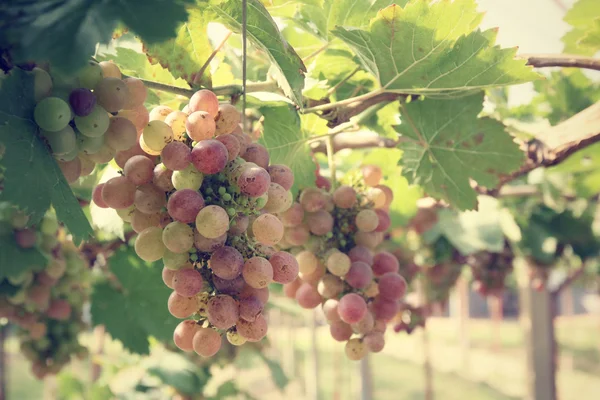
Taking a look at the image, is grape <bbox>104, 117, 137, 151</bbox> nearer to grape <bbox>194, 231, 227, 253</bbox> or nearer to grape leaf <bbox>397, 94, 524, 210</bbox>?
grape <bbox>194, 231, 227, 253</bbox>

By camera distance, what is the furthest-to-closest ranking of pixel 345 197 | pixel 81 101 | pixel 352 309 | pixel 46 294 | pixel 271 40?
pixel 46 294 → pixel 345 197 → pixel 352 309 → pixel 271 40 → pixel 81 101

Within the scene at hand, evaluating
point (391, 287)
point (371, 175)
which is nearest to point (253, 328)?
point (391, 287)

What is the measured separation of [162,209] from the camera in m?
0.61

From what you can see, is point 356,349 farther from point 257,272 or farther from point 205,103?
point 205,103

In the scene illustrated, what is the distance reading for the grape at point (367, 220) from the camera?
2.89 feet

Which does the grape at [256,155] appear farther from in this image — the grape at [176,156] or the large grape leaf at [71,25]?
the large grape leaf at [71,25]

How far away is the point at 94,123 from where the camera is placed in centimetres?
56

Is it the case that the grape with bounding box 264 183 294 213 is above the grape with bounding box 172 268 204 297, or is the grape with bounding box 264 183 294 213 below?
above

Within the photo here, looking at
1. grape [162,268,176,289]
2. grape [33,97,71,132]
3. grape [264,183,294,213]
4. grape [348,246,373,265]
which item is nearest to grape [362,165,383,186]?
grape [348,246,373,265]

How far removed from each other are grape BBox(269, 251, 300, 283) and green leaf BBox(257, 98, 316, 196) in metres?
0.26

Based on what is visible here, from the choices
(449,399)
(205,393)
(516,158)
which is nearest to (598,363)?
(449,399)

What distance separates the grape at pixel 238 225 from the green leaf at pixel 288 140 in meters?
0.25

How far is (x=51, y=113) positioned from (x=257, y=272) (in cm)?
26

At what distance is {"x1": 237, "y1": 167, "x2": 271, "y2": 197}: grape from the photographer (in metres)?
0.56
